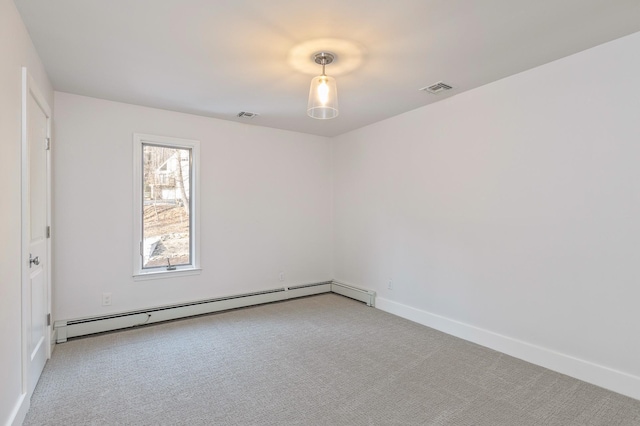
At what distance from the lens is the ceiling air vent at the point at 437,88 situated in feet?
10.3

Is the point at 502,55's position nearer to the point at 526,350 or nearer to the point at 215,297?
the point at 526,350

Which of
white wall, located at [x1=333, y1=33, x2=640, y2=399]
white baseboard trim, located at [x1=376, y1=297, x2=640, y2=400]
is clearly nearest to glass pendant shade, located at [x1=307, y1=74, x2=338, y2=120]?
white wall, located at [x1=333, y1=33, x2=640, y2=399]

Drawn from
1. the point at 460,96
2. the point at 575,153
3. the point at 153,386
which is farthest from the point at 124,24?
the point at 575,153

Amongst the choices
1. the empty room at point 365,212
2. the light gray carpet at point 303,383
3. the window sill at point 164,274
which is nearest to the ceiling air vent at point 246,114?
the empty room at point 365,212

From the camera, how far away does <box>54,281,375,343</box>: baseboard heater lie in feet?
11.1

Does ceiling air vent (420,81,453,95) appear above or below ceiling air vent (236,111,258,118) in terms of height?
above

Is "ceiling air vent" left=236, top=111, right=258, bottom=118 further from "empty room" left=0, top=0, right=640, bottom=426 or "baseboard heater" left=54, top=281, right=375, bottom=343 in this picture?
"baseboard heater" left=54, top=281, right=375, bottom=343

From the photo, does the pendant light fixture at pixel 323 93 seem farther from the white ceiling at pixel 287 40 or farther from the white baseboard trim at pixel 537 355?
the white baseboard trim at pixel 537 355

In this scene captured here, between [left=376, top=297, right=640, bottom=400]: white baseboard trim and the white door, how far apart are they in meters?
3.54

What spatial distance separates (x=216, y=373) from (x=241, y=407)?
0.55m

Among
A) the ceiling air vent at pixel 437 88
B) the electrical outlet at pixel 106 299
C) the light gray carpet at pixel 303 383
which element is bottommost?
the light gray carpet at pixel 303 383

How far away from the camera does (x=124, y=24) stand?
216 centimetres

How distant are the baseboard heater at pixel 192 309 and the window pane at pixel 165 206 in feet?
1.87

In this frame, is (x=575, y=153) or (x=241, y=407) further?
(x=575, y=153)
